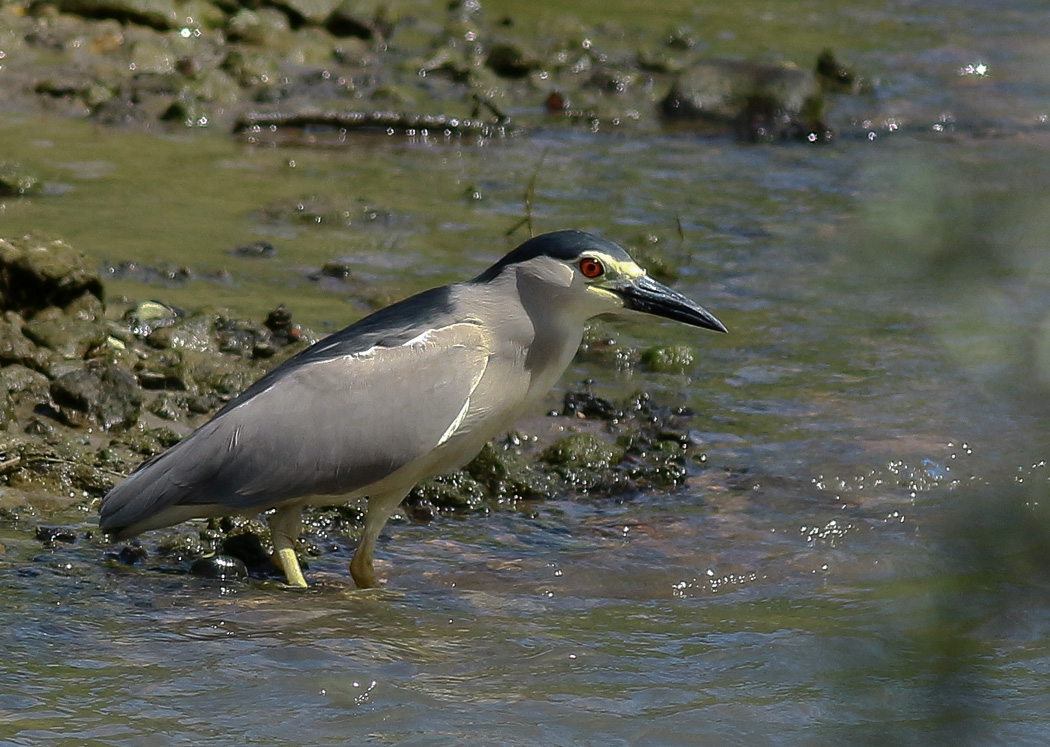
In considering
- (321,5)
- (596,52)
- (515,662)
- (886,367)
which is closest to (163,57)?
(321,5)

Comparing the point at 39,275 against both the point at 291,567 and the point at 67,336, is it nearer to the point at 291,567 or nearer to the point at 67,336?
the point at 67,336

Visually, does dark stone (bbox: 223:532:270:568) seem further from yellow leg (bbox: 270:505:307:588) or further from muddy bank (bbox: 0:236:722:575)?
yellow leg (bbox: 270:505:307:588)

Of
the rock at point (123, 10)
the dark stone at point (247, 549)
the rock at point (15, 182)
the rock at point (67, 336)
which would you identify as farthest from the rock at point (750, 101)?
the dark stone at point (247, 549)

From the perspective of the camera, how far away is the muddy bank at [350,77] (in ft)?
36.3

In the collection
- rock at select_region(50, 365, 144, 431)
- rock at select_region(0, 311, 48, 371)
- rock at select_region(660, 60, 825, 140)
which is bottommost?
rock at select_region(50, 365, 144, 431)

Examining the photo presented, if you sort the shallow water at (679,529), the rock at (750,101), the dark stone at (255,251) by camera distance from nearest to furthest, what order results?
the shallow water at (679,529) < the dark stone at (255,251) < the rock at (750,101)

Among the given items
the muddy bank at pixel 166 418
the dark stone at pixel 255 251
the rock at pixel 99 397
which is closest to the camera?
the muddy bank at pixel 166 418

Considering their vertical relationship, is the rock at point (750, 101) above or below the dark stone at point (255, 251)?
above

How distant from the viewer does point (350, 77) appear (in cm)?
1250

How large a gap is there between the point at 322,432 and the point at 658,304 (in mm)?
1350

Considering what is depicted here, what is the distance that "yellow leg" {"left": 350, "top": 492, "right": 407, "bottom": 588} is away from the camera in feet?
16.2

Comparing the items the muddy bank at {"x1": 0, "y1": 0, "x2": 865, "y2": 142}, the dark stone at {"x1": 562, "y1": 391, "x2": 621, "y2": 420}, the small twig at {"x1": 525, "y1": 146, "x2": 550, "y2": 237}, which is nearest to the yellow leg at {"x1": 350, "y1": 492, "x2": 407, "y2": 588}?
the dark stone at {"x1": 562, "y1": 391, "x2": 621, "y2": 420}

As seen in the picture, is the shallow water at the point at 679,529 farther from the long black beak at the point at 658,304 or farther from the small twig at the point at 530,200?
the long black beak at the point at 658,304

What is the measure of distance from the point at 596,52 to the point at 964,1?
16.9 feet
